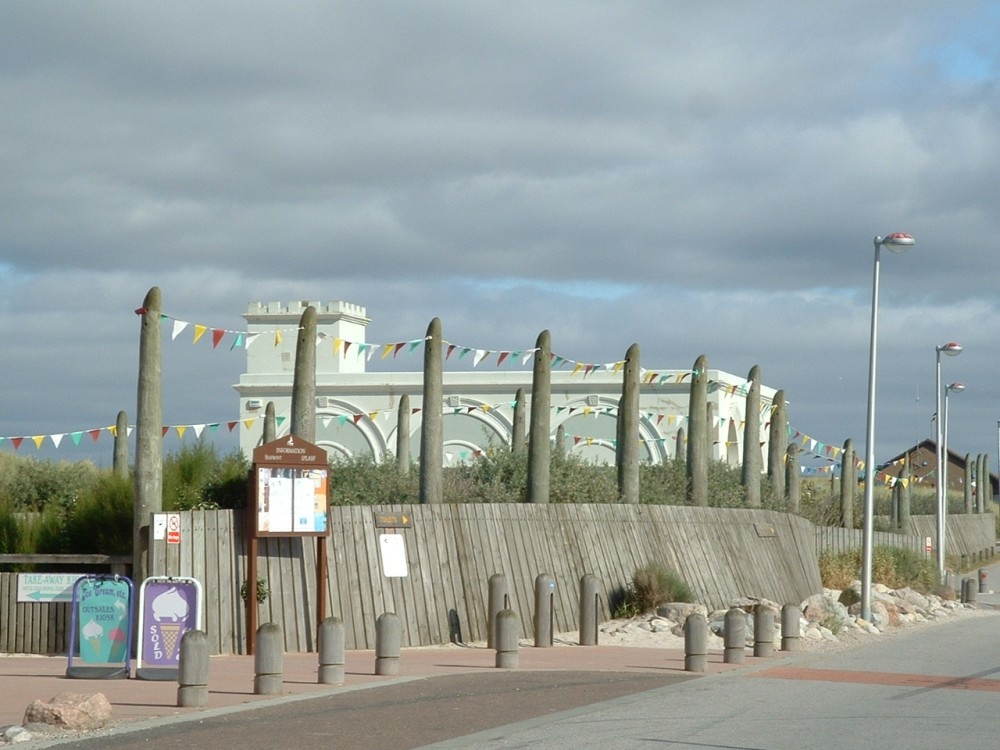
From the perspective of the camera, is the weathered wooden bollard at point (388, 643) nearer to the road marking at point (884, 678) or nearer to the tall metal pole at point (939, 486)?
the road marking at point (884, 678)

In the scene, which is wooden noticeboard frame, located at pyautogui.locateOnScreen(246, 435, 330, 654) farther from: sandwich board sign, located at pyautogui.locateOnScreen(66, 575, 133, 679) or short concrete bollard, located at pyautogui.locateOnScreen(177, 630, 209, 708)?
short concrete bollard, located at pyautogui.locateOnScreen(177, 630, 209, 708)

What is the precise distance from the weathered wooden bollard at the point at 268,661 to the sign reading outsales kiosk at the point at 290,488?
445 centimetres

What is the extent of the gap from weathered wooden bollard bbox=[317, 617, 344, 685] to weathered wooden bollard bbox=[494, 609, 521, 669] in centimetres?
255

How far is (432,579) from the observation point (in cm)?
2080

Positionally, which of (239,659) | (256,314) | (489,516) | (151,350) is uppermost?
(256,314)

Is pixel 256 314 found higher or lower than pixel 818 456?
higher

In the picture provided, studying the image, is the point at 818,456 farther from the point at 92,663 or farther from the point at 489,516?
the point at 92,663

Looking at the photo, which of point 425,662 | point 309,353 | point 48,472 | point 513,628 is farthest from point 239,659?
point 48,472

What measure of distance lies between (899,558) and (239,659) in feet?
75.8

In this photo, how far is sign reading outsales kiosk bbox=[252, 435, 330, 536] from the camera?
1842cm

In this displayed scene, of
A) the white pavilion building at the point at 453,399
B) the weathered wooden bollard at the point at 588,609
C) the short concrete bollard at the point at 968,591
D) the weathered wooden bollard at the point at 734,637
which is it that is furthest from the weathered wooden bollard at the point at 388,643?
the white pavilion building at the point at 453,399

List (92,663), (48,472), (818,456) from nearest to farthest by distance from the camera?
(92,663)
(48,472)
(818,456)

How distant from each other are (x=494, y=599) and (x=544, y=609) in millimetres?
920

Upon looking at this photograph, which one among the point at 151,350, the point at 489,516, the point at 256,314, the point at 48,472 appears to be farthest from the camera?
the point at 256,314
